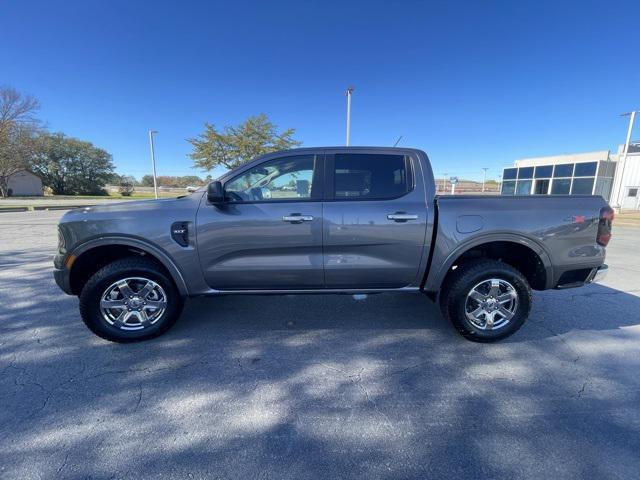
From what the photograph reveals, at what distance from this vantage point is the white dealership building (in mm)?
23672

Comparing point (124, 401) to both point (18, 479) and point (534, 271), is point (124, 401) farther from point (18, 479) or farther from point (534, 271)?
point (534, 271)

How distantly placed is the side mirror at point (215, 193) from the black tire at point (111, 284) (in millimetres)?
909

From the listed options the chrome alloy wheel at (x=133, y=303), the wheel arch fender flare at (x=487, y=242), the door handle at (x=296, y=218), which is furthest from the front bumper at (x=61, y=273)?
the wheel arch fender flare at (x=487, y=242)

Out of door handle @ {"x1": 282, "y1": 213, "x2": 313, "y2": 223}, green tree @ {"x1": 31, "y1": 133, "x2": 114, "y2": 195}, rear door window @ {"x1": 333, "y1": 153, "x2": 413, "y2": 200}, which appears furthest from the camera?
green tree @ {"x1": 31, "y1": 133, "x2": 114, "y2": 195}

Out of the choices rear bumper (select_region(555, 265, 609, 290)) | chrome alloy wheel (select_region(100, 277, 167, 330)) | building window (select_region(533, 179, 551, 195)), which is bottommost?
chrome alloy wheel (select_region(100, 277, 167, 330))

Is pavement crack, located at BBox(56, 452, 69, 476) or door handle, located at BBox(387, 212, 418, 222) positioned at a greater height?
door handle, located at BBox(387, 212, 418, 222)

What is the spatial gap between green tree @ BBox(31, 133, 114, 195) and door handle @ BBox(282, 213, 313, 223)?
63.1 m

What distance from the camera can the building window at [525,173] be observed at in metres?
28.3

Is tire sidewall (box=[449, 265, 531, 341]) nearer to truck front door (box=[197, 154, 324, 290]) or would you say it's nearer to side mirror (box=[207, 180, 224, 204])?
truck front door (box=[197, 154, 324, 290])

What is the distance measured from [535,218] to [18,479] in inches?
165

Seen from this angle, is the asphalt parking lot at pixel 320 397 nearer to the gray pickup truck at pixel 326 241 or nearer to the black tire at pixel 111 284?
the black tire at pixel 111 284

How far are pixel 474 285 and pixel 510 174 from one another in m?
33.1

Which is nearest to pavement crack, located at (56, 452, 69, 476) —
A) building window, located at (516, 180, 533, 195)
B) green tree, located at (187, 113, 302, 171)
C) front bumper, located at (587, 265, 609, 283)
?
front bumper, located at (587, 265, 609, 283)

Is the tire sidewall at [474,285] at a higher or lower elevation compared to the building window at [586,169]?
lower
